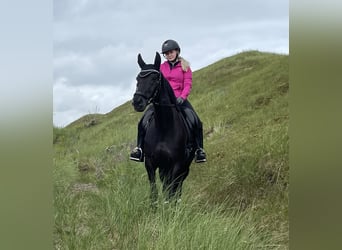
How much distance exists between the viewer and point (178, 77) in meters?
4.10

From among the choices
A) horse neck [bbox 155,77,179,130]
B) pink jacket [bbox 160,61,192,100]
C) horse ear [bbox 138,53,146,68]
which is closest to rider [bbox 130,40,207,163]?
pink jacket [bbox 160,61,192,100]

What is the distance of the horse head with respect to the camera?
375 centimetres

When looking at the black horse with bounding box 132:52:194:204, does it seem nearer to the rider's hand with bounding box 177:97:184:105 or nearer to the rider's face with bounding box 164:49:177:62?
the rider's hand with bounding box 177:97:184:105

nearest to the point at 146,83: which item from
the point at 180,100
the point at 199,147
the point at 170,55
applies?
the point at 170,55

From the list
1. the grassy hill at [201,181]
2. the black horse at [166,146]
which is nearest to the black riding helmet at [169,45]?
the black horse at [166,146]

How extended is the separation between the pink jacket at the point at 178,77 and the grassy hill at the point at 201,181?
426 mm

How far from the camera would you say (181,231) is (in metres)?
3.55

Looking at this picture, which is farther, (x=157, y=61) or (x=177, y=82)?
(x=177, y=82)

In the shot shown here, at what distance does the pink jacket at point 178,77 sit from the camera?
407 cm

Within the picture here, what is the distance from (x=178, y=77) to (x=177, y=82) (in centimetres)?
6

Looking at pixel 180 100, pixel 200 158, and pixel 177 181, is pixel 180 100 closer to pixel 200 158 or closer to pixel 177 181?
pixel 200 158

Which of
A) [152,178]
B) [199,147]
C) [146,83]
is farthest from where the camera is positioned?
[199,147]

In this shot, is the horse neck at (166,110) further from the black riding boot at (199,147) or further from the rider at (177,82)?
the black riding boot at (199,147)

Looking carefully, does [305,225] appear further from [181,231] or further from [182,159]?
[182,159]
